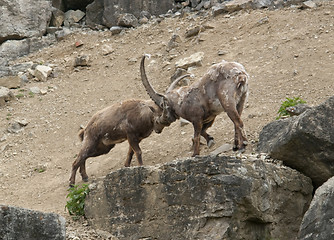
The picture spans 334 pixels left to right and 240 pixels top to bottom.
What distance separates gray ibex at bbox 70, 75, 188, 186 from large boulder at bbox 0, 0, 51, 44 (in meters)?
10.3

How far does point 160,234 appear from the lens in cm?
764

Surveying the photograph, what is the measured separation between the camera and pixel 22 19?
849 inches

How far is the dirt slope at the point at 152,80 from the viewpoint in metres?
12.4

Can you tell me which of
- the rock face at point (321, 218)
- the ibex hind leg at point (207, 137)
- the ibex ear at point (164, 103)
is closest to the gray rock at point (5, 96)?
the ibex ear at point (164, 103)

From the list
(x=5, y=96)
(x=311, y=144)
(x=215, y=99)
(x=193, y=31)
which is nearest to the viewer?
(x=311, y=144)

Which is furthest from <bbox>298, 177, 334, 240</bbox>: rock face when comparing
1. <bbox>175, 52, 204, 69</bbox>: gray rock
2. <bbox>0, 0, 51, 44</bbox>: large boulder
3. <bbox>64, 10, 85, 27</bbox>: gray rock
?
<bbox>64, 10, 85, 27</bbox>: gray rock

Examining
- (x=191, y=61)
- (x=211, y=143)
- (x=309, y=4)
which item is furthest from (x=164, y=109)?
(x=309, y=4)

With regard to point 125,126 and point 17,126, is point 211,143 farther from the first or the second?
point 17,126

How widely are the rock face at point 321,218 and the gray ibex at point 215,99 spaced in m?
3.79

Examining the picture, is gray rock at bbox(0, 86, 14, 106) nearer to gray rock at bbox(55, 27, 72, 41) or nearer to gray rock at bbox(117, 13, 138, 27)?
gray rock at bbox(55, 27, 72, 41)

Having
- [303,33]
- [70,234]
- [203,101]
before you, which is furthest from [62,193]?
[303,33]

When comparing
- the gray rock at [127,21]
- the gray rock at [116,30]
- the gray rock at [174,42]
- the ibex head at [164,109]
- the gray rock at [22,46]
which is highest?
the ibex head at [164,109]

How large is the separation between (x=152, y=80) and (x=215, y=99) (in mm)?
6656

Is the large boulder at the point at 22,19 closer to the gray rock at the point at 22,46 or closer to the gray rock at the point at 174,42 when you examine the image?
the gray rock at the point at 22,46
